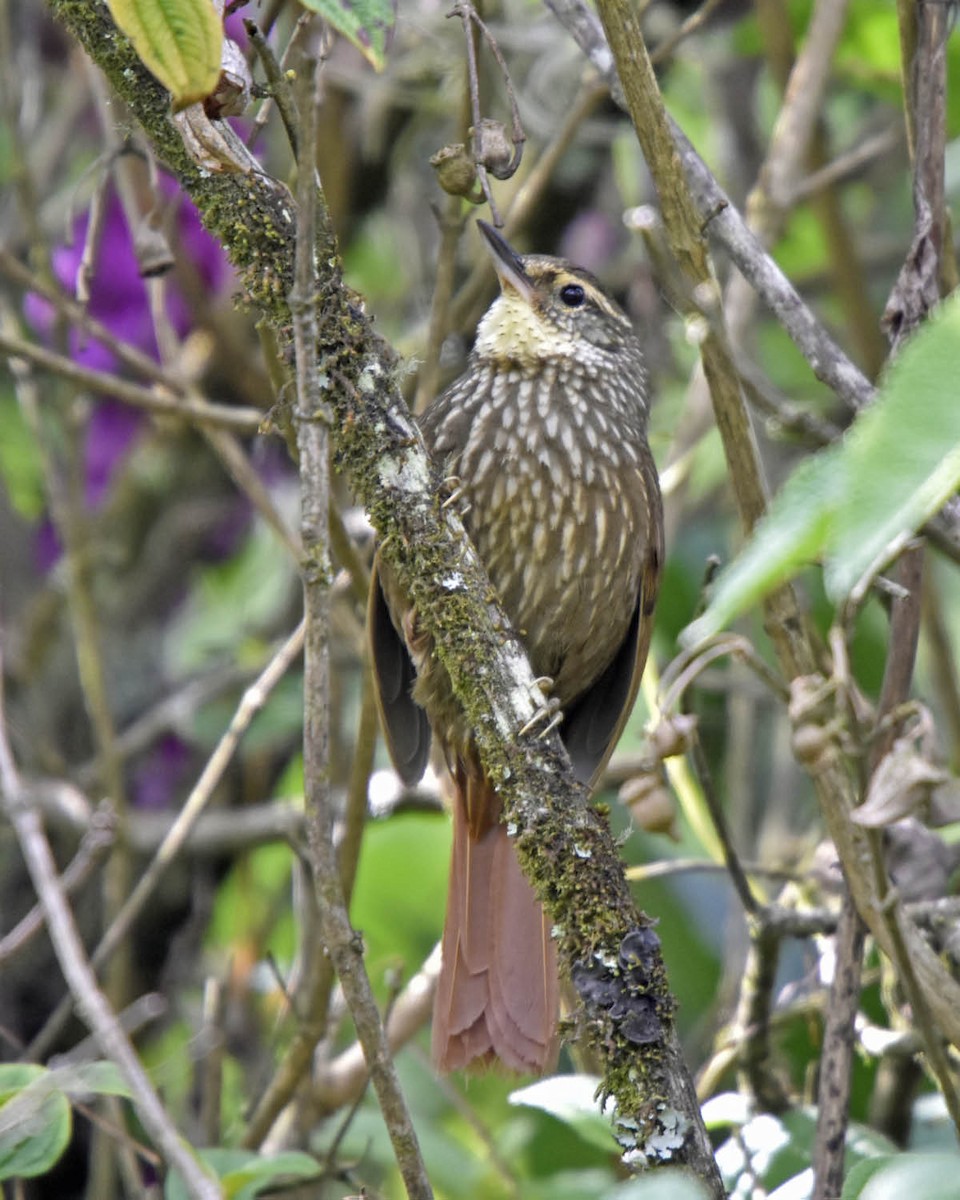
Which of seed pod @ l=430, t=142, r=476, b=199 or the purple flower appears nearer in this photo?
seed pod @ l=430, t=142, r=476, b=199

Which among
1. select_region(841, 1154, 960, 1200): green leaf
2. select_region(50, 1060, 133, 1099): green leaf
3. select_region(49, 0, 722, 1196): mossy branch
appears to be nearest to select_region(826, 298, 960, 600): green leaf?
select_region(841, 1154, 960, 1200): green leaf

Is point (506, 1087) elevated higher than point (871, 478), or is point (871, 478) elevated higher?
point (871, 478)

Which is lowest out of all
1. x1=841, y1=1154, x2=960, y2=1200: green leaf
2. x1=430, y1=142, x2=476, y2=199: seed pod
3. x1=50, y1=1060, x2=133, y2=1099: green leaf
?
x1=841, y1=1154, x2=960, y2=1200: green leaf

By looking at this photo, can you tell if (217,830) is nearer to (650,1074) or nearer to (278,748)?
(278,748)

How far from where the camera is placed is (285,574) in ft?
13.9

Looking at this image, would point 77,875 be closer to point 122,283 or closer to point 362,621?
point 362,621

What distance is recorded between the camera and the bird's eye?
289cm

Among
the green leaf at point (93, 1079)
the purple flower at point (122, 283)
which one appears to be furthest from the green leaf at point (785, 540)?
→ the purple flower at point (122, 283)

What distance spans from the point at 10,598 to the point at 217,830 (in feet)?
3.46

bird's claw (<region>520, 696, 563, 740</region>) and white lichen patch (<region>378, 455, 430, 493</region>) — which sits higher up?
white lichen patch (<region>378, 455, 430, 493</region>)

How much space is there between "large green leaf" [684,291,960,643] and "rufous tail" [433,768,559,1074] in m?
1.43

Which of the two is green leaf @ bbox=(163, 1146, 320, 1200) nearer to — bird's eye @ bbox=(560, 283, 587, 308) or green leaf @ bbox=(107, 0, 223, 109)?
green leaf @ bbox=(107, 0, 223, 109)

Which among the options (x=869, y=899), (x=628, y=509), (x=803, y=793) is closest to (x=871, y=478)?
(x=869, y=899)

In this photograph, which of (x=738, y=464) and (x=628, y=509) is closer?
(x=738, y=464)
